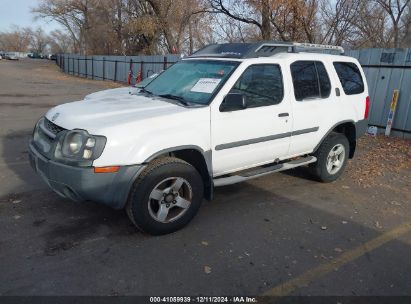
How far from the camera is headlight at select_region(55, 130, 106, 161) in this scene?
3283 millimetres

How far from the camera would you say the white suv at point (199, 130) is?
337 centimetres

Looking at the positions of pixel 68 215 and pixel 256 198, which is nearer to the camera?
pixel 68 215

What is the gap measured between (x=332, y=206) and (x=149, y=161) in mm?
2589

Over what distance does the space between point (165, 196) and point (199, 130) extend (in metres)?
0.76

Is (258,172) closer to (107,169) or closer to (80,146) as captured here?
(107,169)

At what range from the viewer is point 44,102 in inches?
550

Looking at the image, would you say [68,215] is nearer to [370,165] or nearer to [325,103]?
[325,103]

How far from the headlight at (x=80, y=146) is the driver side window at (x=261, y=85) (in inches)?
63.5

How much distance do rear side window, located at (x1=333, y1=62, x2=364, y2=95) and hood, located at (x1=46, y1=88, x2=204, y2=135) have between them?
275cm

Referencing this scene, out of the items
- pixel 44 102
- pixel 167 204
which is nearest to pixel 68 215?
pixel 167 204

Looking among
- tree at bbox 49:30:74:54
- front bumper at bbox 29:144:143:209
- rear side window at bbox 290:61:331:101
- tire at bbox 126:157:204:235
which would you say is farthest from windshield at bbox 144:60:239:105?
tree at bbox 49:30:74:54

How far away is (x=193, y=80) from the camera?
4449mm

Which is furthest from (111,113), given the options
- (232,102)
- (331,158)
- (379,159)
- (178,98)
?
(379,159)

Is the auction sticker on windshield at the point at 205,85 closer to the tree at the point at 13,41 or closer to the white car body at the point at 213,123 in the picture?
the white car body at the point at 213,123
